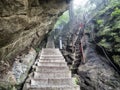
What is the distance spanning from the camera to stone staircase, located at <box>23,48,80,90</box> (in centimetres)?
590

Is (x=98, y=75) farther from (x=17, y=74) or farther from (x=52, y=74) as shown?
(x=17, y=74)

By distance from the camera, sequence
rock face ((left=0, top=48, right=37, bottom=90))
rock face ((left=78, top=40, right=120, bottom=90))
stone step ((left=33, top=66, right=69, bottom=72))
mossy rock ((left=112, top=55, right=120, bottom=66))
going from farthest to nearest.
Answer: stone step ((left=33, top=66, right=69, bottom=72))
mossy rock ((left=112, top=55, right=120, bottom=66))
rock face ((left=78, top=40, right=120, bottom=90))
rock face ((left=0, top=48, right=37, bottom=90))

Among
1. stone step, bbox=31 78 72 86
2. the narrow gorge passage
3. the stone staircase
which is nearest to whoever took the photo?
the narrow gorge passage

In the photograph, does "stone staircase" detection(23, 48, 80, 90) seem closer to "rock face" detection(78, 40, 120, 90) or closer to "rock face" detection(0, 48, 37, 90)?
"rock face" detection(0, 48, 37, 90)

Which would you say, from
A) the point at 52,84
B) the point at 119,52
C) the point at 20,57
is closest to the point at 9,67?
the point at 20,57

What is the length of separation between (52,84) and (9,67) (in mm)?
1726

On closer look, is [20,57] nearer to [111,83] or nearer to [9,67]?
[9,67]

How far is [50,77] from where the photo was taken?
6883 millimetres

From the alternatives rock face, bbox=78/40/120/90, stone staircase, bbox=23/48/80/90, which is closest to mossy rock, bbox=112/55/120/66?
rock face, bbox=78/40/120/90

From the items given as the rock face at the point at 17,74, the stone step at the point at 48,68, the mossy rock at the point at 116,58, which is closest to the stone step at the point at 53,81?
the rock face at the point at 17,74

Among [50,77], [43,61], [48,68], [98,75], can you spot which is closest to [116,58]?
[98,75]

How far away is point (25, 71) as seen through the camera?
6.81 metres

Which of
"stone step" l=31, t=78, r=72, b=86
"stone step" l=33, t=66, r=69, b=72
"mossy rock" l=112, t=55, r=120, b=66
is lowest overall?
"stone step" l=31, t=78, r=72, b=86

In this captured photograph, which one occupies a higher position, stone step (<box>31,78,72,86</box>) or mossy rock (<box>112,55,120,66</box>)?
mossy rock (<box>112,55,120,66</box>)
